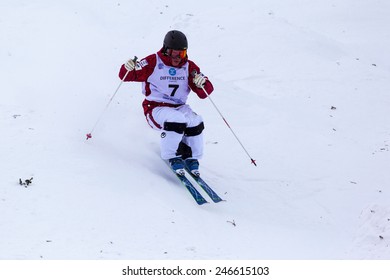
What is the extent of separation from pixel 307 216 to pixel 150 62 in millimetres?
3044

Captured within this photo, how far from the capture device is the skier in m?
6.98

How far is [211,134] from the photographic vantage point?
867 cm

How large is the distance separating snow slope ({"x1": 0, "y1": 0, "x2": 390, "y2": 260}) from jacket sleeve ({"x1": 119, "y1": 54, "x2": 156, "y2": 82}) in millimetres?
876

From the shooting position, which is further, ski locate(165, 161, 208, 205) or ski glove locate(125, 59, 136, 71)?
ski glove locate(125, 59, 136, 71)

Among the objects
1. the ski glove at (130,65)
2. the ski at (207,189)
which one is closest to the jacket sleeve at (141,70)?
the ski glove at (130,65)

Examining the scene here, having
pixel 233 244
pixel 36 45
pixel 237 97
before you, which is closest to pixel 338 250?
pixel 233 244

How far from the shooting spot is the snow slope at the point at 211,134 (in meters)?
5.50

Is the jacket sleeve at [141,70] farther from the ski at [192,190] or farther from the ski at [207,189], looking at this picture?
the ski at [207,189]

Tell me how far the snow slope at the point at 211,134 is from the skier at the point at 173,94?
0.37 meters

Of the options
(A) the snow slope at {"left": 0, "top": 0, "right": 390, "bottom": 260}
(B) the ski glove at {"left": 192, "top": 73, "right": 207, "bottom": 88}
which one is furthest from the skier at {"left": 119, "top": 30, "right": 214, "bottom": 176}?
(A) the snow slope at {"left": 0, "top": 0, "right": 390, "bottom": 260}

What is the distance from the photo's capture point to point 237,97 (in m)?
9.78

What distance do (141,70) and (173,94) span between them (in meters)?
0.59

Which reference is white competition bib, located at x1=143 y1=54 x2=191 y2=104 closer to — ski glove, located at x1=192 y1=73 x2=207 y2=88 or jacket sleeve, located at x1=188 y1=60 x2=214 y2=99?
jacket sleeve, located at x1=188 y1=60 x2=214 y2=99

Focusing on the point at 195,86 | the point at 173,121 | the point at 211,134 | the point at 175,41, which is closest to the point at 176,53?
the point at 175,41
